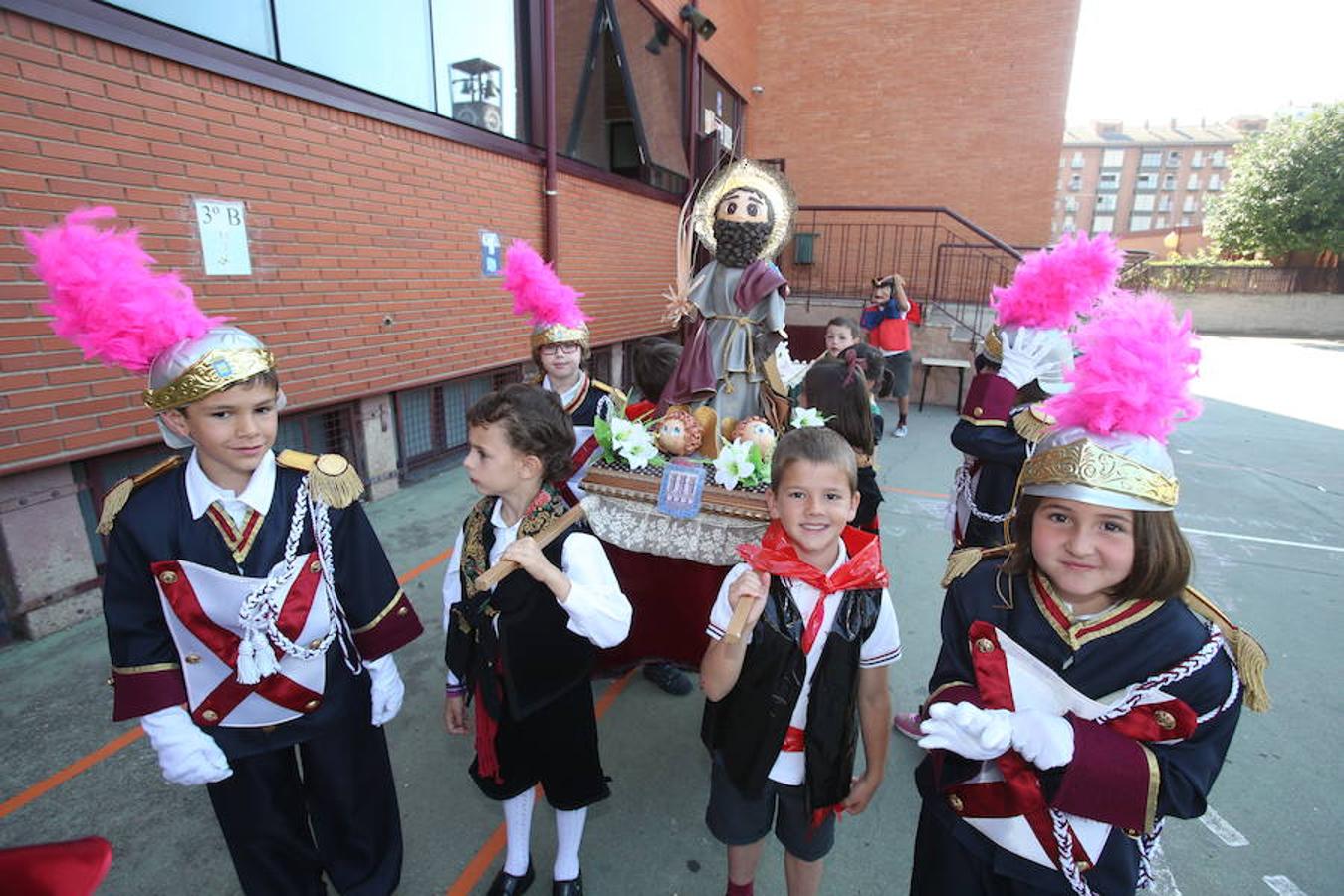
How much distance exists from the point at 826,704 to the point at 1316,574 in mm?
5467

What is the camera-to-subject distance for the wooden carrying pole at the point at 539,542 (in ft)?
5.43

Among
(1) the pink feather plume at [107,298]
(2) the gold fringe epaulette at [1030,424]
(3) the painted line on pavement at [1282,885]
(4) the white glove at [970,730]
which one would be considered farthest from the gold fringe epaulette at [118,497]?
(3) the painted line on pavement at [1282,885]

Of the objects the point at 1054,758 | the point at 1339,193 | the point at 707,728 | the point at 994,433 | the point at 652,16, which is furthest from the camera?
the point at 1339,193

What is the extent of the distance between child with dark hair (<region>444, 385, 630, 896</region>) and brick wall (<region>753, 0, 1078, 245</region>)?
1341 cm

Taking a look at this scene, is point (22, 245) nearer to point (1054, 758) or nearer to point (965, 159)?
point (1054, 758)

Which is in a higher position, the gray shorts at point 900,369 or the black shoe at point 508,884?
the gray shorts at point 900,369

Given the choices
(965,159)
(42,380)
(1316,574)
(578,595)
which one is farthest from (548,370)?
(965,159)

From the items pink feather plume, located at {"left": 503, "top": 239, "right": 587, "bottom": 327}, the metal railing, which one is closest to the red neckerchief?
pink feather plume, located at {"left": 503, "top": 239, "right": 587, "bottom": 327}

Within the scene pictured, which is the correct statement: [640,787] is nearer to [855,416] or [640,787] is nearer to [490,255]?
[855,416]

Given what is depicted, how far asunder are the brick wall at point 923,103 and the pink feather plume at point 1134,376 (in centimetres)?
1312

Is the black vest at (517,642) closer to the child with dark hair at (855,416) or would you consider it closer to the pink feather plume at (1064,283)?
the child with dark hair at (855,416)

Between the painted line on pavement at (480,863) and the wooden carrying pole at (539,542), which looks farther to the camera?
the painted line on pavement at (480,863)

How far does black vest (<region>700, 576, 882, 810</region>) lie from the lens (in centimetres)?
168

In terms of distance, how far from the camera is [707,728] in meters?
1.90
